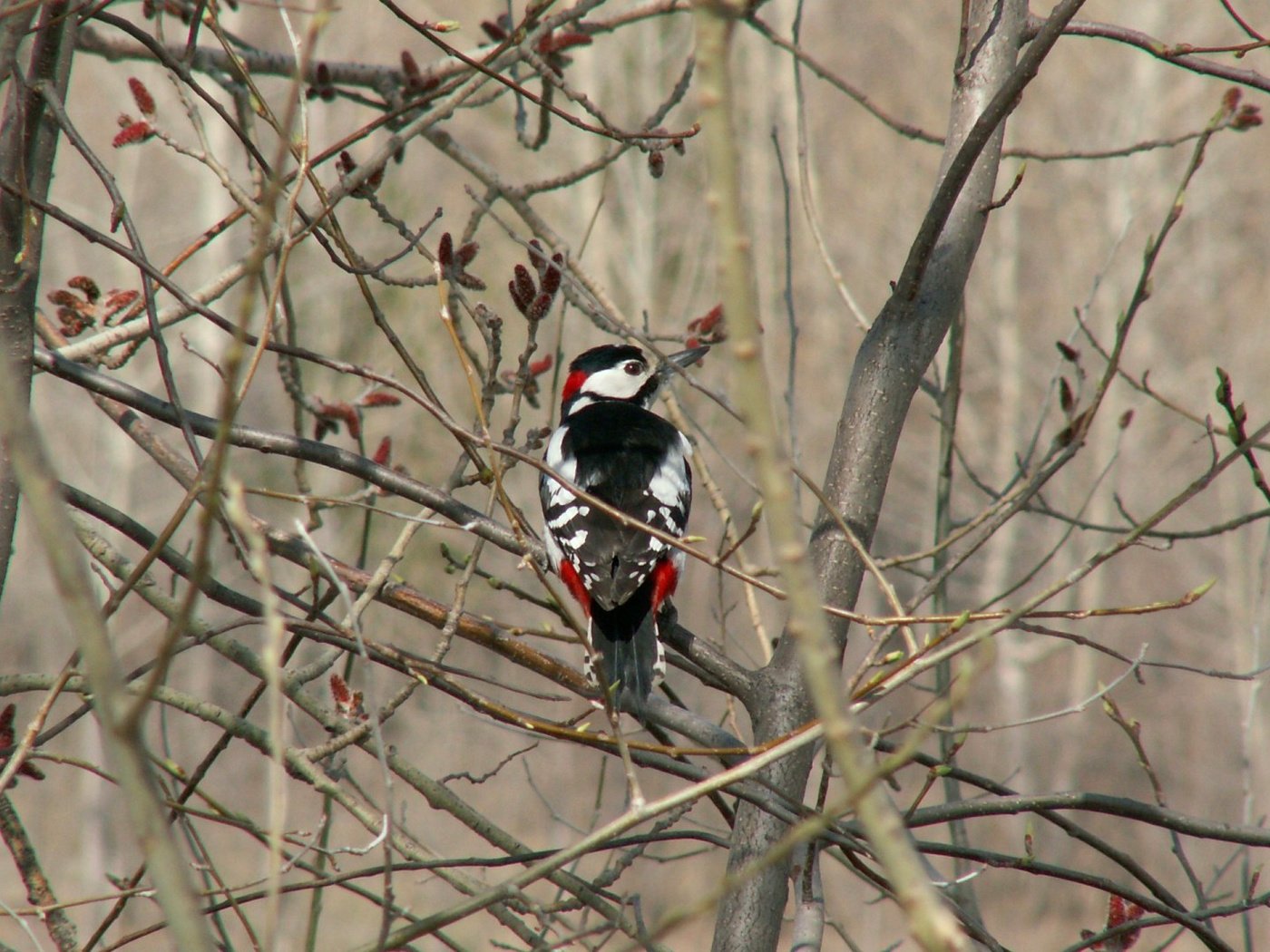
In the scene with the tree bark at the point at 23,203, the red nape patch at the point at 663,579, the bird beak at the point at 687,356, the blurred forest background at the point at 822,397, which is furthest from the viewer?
the blurred forest background at the point at 822,397

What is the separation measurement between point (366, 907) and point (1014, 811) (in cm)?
1778

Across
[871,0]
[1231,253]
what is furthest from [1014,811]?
[871,0]

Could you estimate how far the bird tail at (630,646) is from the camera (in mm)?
3137

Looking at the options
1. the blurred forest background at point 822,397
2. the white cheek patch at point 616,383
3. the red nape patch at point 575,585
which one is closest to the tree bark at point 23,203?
the red nape patch at point 575,585

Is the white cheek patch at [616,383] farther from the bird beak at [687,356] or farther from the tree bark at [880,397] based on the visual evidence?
the tree bark at [880,397]

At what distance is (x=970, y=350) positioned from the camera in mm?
19344

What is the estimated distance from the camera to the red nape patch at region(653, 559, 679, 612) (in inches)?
Answer: 144

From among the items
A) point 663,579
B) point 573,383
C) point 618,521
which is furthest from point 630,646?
point 573,383

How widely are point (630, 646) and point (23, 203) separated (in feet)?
5.90

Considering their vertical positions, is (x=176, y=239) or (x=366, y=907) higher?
(x=176, y=239)

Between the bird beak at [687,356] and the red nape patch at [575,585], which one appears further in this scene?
the bird beak at [687,356]

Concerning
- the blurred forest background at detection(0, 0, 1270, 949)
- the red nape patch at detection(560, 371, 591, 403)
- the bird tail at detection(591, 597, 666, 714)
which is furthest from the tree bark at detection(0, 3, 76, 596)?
the blurred forest background at detection(0, 0, 1270, 949)

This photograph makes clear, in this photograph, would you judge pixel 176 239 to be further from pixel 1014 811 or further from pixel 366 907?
pixel 1014 811

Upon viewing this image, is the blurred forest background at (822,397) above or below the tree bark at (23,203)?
above
